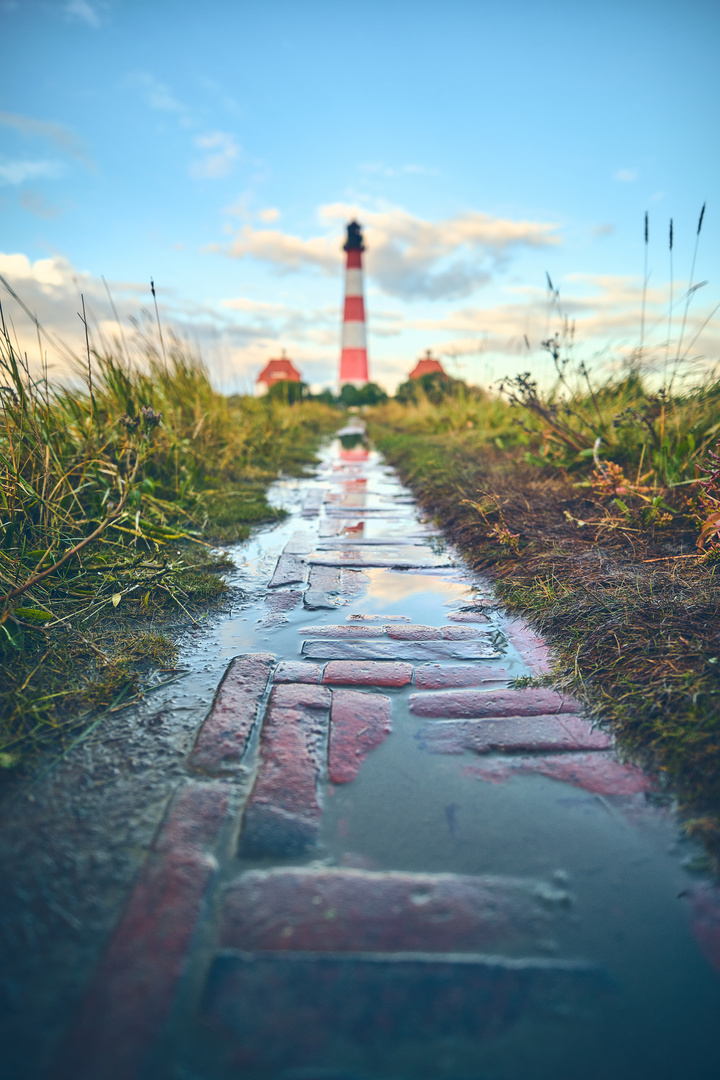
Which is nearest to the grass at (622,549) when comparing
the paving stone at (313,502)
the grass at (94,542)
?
the paving stone at (313,502)

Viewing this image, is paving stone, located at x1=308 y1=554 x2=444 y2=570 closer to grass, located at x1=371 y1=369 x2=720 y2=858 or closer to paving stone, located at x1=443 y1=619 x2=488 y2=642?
grass, located at x1=371 y1=369 x2=720 y2=858

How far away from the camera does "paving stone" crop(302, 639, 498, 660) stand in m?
1.82

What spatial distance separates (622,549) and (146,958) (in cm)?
236

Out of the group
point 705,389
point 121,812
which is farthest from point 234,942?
point 705,389

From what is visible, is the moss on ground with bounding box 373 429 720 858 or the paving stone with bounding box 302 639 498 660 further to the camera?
the paving stone with bounding box 302 639 498 660

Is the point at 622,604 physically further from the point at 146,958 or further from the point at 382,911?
the point at 146,958

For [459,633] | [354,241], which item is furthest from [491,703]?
[354,241]

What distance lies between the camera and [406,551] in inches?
120

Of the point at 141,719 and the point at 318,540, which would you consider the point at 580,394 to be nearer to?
the point at 318,540

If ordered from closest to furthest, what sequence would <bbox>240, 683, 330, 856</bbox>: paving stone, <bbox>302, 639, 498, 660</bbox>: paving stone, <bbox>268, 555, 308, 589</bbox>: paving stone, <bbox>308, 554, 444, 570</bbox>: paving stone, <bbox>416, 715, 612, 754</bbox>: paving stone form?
1. <bbox>240, 683, 330, 856</bbox>: paving stone
2. <bbox>416, 715, 612, 754</bbox>: paving stone
3. <bbox>302, 639, 498, 660</bbox>: paving stone
4. <bbox>268, 555, 308, 589</bbox>: paving stone
5. <bbox>308, 554, 444, 570</bbox>: paving stone

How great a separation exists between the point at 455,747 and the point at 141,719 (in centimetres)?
77

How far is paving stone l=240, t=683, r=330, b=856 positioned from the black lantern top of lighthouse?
28.2 m

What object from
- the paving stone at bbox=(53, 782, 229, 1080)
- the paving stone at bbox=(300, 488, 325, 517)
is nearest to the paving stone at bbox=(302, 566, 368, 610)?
the paving stone at bbox=(53, 782, 229, 1080)

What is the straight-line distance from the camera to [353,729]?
4.67ft
